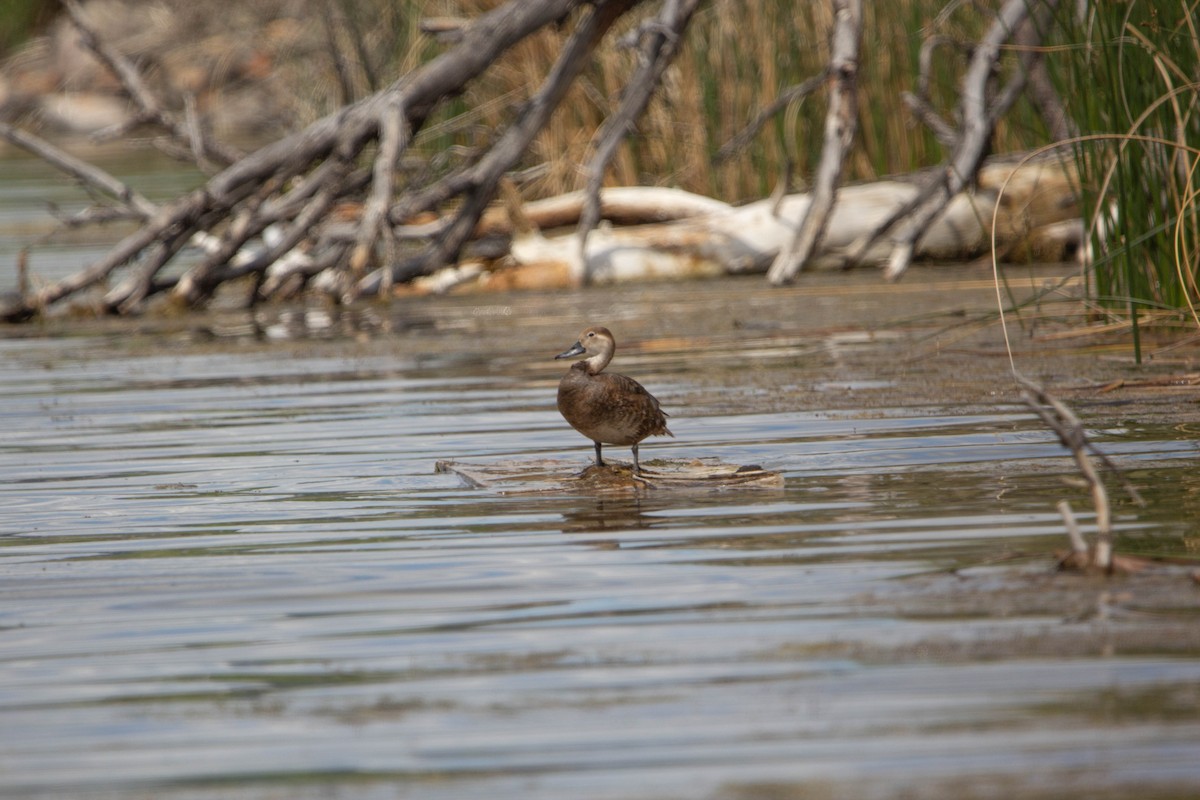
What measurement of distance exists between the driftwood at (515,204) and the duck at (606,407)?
5.09 meters

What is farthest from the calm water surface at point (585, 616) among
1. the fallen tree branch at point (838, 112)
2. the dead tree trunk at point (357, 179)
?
the dead tree trunk at point (357, 179)

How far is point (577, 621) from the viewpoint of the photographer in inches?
142

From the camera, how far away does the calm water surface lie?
2744mm

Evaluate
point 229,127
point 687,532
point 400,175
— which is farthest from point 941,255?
point 229,127

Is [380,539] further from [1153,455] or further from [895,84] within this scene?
[895,84]

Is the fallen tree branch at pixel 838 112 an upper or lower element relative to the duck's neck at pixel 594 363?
upper

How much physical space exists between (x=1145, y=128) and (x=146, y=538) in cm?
414

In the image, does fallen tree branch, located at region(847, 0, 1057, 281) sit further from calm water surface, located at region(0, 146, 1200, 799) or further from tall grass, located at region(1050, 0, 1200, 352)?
calm water surface, located at region(0, 146, 1200, 799)

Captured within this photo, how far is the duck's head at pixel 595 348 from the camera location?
5566 mm

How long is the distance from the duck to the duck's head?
4 cm

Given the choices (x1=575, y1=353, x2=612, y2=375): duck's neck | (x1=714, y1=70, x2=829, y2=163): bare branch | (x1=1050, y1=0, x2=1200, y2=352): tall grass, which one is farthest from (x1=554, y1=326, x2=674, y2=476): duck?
(x1=714, y1=70, x2=829, y2=163): bare branch

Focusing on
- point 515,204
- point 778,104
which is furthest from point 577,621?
point 515,204

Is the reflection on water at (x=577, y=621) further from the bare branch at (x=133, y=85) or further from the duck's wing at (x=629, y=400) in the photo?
the bare branch at (x=133, y=85)

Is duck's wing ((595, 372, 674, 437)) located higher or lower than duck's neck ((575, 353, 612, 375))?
lower
